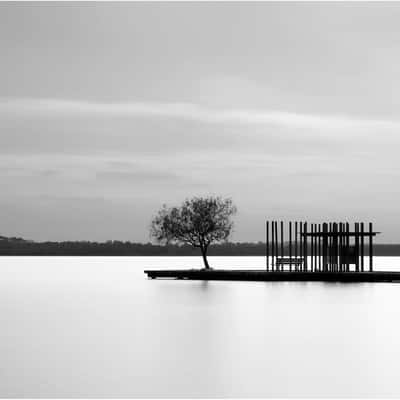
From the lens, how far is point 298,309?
48094mm

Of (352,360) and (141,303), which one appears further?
(141,303)

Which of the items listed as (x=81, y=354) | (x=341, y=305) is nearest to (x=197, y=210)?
(x=341, y=305)

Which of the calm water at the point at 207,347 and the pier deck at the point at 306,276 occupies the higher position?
the pier deck at the point at 306,276

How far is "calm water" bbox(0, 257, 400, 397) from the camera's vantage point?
81.2 feet

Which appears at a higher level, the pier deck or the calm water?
the pier deck

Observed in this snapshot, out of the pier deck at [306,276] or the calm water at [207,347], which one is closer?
the calm water at [207,347]

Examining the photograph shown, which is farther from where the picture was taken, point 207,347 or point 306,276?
point 306,276

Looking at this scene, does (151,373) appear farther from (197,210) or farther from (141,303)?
(197,210)

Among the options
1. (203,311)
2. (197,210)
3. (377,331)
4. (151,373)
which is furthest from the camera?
(197,210)

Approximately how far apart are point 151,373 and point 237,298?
31.8 m

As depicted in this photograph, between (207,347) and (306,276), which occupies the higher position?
(306,276)

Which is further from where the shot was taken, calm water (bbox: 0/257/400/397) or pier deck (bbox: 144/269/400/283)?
pier deck (bbox: 144/269/400/283)

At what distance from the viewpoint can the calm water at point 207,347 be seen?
81.2 ft

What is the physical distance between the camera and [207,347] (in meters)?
32.2
